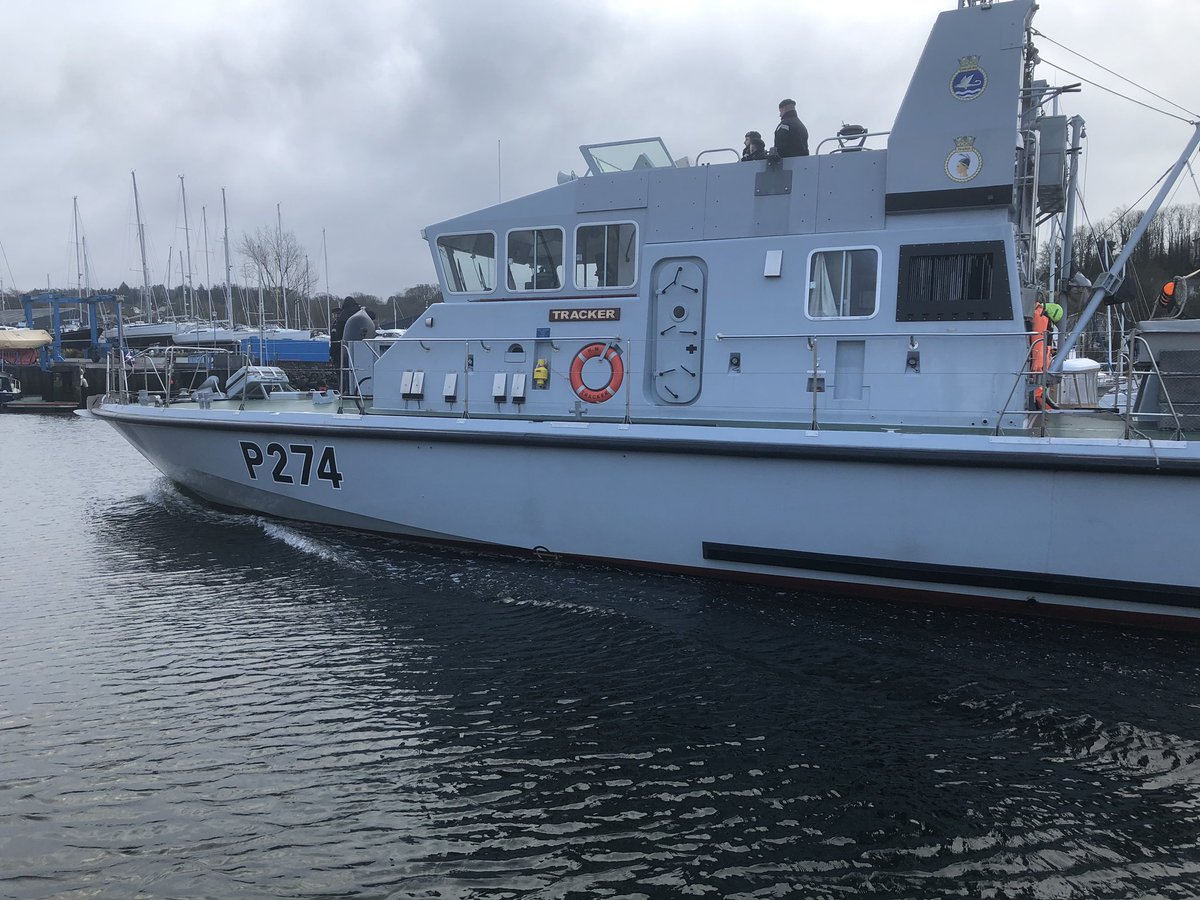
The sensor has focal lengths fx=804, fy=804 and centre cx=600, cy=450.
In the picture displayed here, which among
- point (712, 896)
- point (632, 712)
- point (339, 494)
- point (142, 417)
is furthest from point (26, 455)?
point (712, 896)

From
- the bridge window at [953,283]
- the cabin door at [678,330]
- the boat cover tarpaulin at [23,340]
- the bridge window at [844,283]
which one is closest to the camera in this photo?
the bridge window at [953,283]

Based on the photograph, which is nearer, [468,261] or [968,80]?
[968,80]

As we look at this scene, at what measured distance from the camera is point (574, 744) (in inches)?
162

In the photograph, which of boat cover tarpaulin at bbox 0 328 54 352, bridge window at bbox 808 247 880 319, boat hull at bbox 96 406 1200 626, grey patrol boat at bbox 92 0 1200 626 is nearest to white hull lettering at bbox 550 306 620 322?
grey patrol boat at bbox 92 0 1200 626

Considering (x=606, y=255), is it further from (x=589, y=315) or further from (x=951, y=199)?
(x=951, y=199)

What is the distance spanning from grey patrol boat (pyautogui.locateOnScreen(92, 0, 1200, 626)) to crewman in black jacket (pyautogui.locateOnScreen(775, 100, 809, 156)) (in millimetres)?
155

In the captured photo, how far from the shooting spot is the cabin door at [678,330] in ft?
22.7

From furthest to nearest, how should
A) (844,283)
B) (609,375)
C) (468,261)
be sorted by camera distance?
(468,261) < (609,375) < (844,283)

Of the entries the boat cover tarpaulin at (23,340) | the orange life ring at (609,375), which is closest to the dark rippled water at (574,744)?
the orange life ring at (609,375)

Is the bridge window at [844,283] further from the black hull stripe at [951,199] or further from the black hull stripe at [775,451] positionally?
the black hull stripe at [775,451]

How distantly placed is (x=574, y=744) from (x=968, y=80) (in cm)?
562

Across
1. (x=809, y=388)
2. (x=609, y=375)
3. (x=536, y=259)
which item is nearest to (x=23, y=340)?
(x=536, y=259)

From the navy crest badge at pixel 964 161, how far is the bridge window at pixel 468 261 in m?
4.02

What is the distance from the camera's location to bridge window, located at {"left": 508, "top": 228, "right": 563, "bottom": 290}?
24.5 ft
